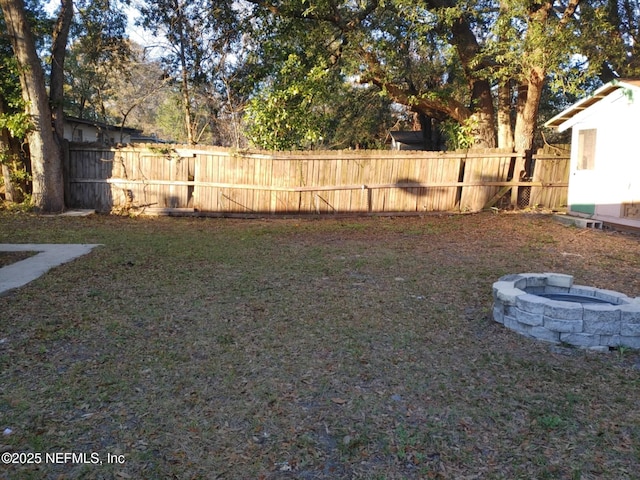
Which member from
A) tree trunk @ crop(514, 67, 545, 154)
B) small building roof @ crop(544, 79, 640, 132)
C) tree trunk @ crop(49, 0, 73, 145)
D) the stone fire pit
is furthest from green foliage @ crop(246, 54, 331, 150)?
the stone fire pit

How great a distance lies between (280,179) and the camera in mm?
11656

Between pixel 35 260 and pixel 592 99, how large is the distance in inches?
437

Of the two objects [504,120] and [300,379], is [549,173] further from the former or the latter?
[300,379]

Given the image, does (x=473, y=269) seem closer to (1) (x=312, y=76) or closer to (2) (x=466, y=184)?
(2) (x=466, y=184)

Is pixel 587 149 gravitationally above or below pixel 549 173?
above

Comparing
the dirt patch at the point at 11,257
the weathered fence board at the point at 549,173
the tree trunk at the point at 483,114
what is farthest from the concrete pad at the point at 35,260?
the weathered fence board at the point at 549,173

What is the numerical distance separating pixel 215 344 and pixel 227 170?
8168mm

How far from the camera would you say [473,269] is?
663 centimetres

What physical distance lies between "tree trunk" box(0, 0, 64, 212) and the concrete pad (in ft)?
12.5

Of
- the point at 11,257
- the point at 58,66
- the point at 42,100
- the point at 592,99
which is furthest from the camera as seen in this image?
the point at 58,66

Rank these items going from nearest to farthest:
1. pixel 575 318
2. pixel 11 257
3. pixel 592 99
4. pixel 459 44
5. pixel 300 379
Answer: pixel 300 379, pixel 575 318, pixel 11 257, pixel 592 99, pixel 459 44

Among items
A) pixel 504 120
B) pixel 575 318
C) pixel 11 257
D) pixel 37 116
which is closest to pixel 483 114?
pixel 504 120

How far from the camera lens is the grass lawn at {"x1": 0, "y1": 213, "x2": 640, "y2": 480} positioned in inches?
100.0

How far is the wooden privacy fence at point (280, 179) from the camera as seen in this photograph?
11.6 metres
